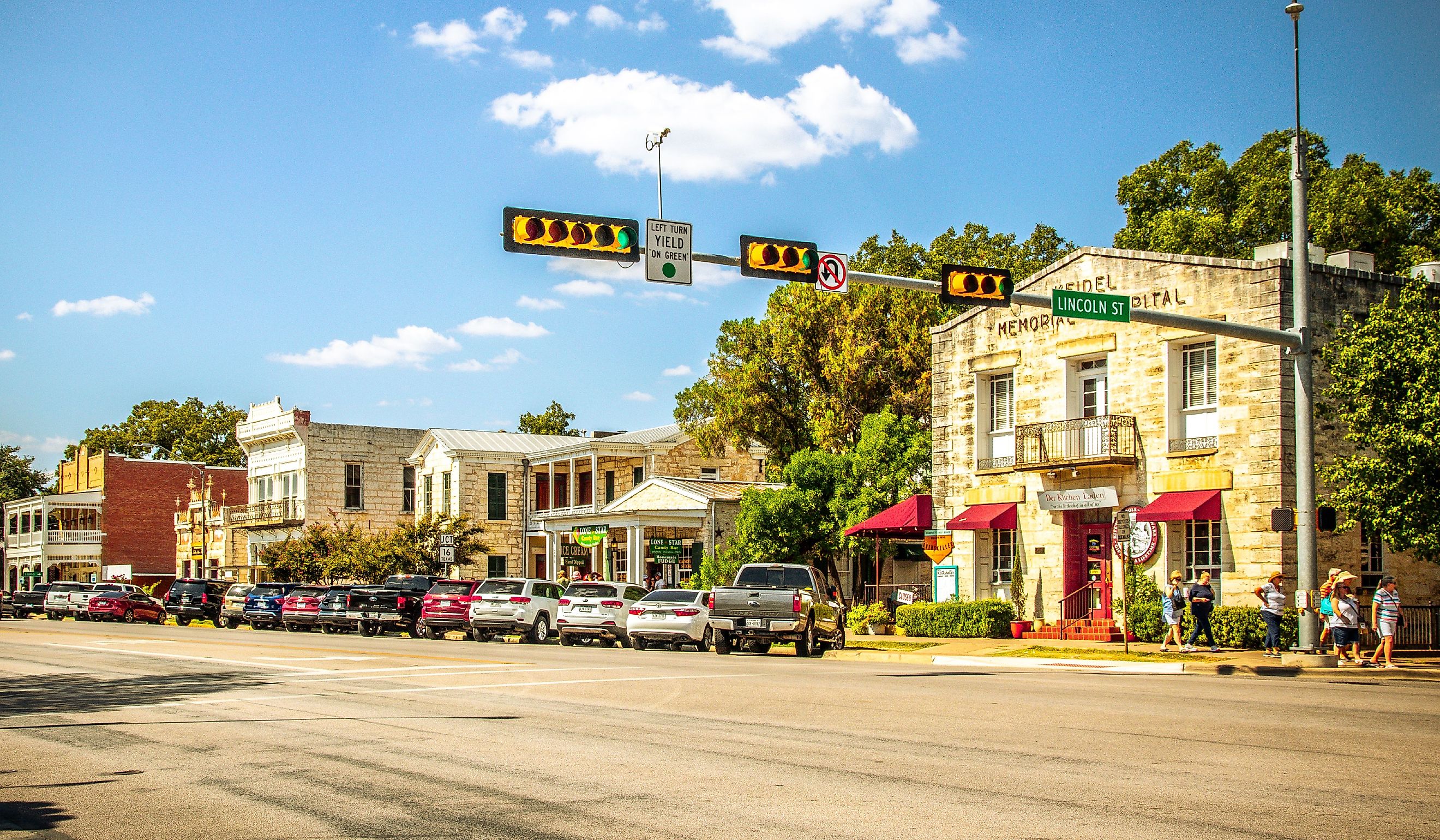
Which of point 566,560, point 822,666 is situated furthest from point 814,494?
point 822,666

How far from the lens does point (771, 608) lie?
25.8 metres

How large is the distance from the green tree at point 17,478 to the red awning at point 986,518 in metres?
87.7

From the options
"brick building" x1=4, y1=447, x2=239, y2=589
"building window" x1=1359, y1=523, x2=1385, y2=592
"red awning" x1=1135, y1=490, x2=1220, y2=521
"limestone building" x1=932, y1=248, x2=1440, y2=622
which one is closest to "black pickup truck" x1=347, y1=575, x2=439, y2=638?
"limestone building" x1=932, y1=248, x2=1440, y2=622

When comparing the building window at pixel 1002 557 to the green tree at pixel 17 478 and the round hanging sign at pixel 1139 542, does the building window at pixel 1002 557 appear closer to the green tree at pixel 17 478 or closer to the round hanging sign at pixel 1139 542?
the round hanging sign at pixel 1139 542

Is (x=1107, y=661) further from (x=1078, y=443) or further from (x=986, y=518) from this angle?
(x=986, y=518)

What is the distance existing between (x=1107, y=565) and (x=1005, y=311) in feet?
22.2

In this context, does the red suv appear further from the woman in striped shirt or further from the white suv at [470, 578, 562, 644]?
the woman in striped shirt

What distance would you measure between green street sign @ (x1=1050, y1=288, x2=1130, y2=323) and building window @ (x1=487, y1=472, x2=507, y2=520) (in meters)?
41.4

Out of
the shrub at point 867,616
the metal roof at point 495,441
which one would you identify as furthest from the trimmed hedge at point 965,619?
the metal roof at point 495,441

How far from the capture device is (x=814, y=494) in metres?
39.9

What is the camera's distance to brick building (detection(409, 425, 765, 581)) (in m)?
46.6

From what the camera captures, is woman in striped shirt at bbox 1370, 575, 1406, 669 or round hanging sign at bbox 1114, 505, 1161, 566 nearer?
woman in striped shirt at bbox 1370, 575, 1406, 669

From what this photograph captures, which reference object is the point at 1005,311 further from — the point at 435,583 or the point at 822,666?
the point at 435,583

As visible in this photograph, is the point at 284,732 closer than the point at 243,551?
Yes
